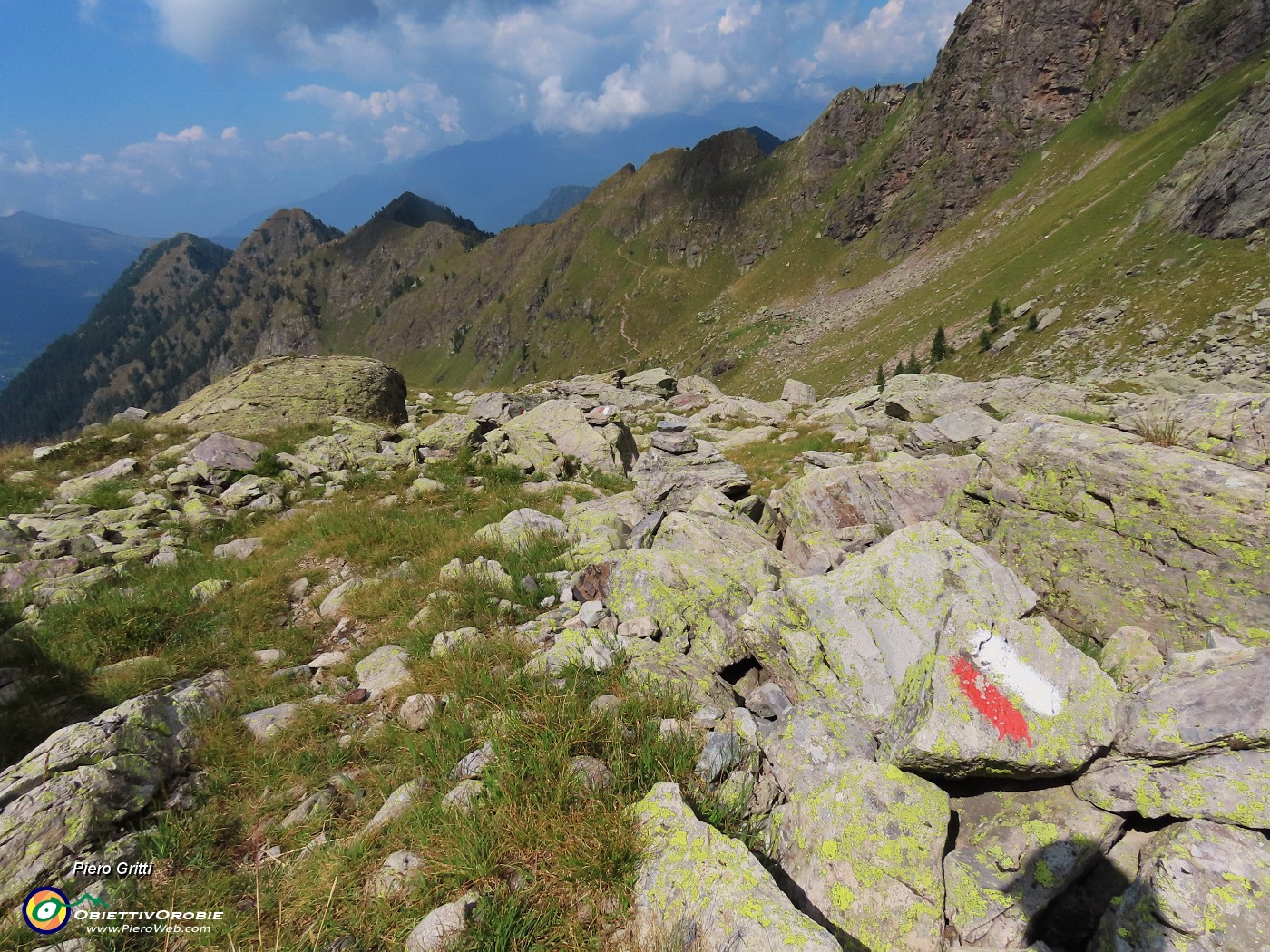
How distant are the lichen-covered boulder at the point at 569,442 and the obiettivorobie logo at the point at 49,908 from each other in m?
14.0

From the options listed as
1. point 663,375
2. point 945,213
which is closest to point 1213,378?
point 663,375

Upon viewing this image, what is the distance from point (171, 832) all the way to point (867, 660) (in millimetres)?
7253

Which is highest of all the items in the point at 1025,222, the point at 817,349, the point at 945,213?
the point at 945,213

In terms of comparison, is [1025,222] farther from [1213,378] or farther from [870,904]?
[870,904]

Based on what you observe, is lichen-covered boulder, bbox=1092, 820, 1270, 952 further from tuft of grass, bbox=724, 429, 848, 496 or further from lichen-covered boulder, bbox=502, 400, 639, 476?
lichen-covered boulder, bbox=502, 400, 639, 476

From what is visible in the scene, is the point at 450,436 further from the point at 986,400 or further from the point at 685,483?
the point at 986,400

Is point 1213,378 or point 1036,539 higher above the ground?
point 1036,539

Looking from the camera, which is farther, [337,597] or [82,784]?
[337,597]

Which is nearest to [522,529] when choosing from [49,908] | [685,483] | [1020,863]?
[685,483]

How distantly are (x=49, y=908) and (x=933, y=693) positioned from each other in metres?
7.66

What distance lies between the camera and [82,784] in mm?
4586

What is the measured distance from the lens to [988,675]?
17.1ft

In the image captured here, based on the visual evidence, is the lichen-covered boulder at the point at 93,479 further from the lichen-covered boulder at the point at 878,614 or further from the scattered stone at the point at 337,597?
the lichen-covered boulder at the point at 878,614

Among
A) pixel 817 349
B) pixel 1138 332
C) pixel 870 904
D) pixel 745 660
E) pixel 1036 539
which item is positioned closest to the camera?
pixel 870 904
